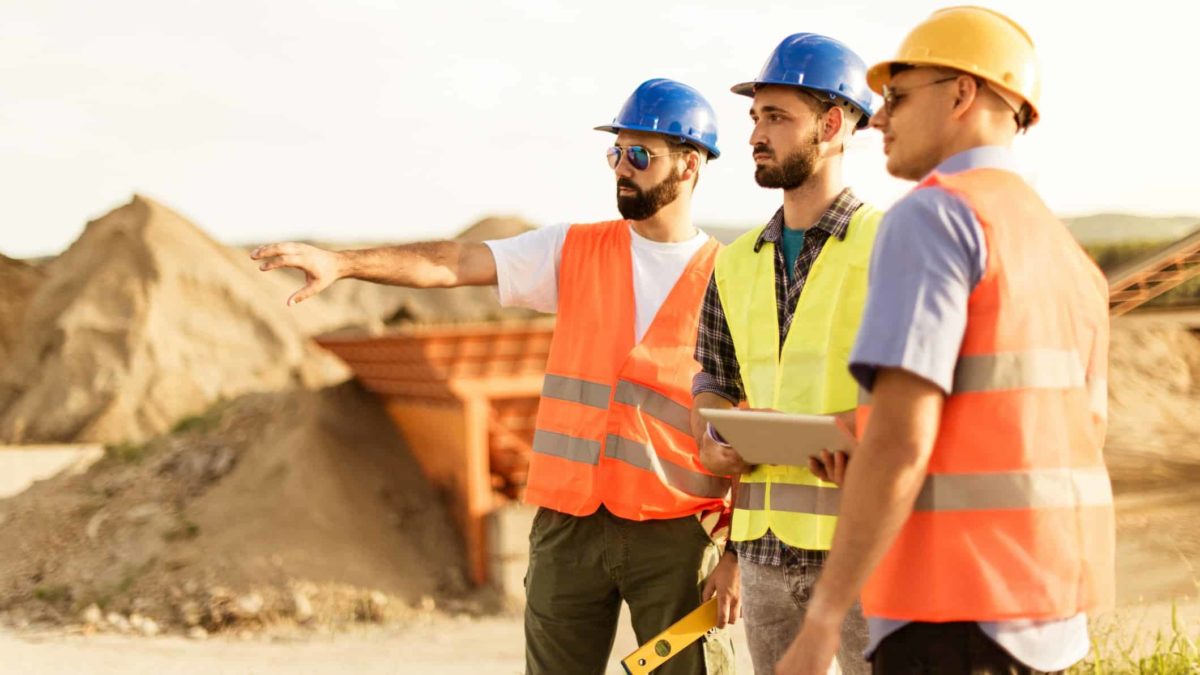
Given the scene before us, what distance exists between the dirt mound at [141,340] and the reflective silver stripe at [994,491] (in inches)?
684

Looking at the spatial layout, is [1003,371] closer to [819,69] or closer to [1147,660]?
[819,69]

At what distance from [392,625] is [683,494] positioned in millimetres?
6575

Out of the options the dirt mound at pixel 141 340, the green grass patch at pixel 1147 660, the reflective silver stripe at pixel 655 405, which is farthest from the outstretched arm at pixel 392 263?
the dirt mound at pixel 141 340

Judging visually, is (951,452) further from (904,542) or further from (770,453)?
(770,453)

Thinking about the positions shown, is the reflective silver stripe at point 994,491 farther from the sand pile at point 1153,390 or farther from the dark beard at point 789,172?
the sand pile at point 1153,390

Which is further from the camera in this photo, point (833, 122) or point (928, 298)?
point (833, 122)

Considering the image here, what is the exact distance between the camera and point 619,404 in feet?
12.5

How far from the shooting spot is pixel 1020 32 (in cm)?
224

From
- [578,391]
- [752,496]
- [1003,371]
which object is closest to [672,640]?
[752,496]

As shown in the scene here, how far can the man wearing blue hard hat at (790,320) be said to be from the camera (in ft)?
9.77

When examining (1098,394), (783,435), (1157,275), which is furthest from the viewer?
(1157,275)

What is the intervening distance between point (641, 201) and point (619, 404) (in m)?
0.68

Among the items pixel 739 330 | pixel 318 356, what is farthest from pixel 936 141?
pixel 318 356

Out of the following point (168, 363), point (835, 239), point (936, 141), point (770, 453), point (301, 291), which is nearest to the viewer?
point (936, 141)
